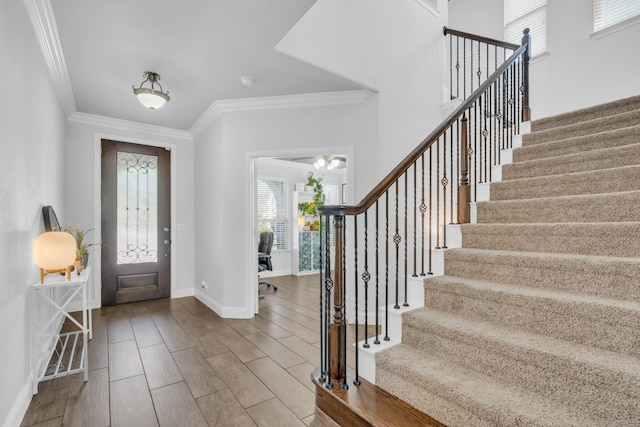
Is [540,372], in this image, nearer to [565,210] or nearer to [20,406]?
[565,210]

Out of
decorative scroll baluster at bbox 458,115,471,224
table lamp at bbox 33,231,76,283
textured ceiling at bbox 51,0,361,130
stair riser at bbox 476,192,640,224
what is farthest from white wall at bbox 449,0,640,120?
table lamp at bbox 33,231,76,283

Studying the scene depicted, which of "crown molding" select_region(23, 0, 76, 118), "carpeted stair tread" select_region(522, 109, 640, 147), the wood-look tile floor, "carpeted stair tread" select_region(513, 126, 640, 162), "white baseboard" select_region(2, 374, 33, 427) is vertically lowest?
the wood-look tile floor

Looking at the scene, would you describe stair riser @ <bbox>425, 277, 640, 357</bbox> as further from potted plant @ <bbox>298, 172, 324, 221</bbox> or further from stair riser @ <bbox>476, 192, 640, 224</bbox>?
potted plant @ <bbox>298, 172, 324, 221</bbox>

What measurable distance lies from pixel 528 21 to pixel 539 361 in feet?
17.6

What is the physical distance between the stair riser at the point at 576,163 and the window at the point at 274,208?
15.3ft

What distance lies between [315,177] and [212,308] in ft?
12.9

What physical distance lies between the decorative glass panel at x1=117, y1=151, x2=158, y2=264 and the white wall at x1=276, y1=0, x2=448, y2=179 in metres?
3.14

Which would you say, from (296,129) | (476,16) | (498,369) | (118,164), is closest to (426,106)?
(296,129)

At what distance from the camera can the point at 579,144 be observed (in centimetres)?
259

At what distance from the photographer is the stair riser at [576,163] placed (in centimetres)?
219

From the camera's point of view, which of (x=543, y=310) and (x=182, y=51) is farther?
(x=182, y=51)

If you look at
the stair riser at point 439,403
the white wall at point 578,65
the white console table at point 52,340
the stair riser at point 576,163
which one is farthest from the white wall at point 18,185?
the white wall at point 578,65

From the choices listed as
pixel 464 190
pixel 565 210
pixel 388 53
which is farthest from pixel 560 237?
pixel 388 53

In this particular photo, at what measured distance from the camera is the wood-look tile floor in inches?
75.9
